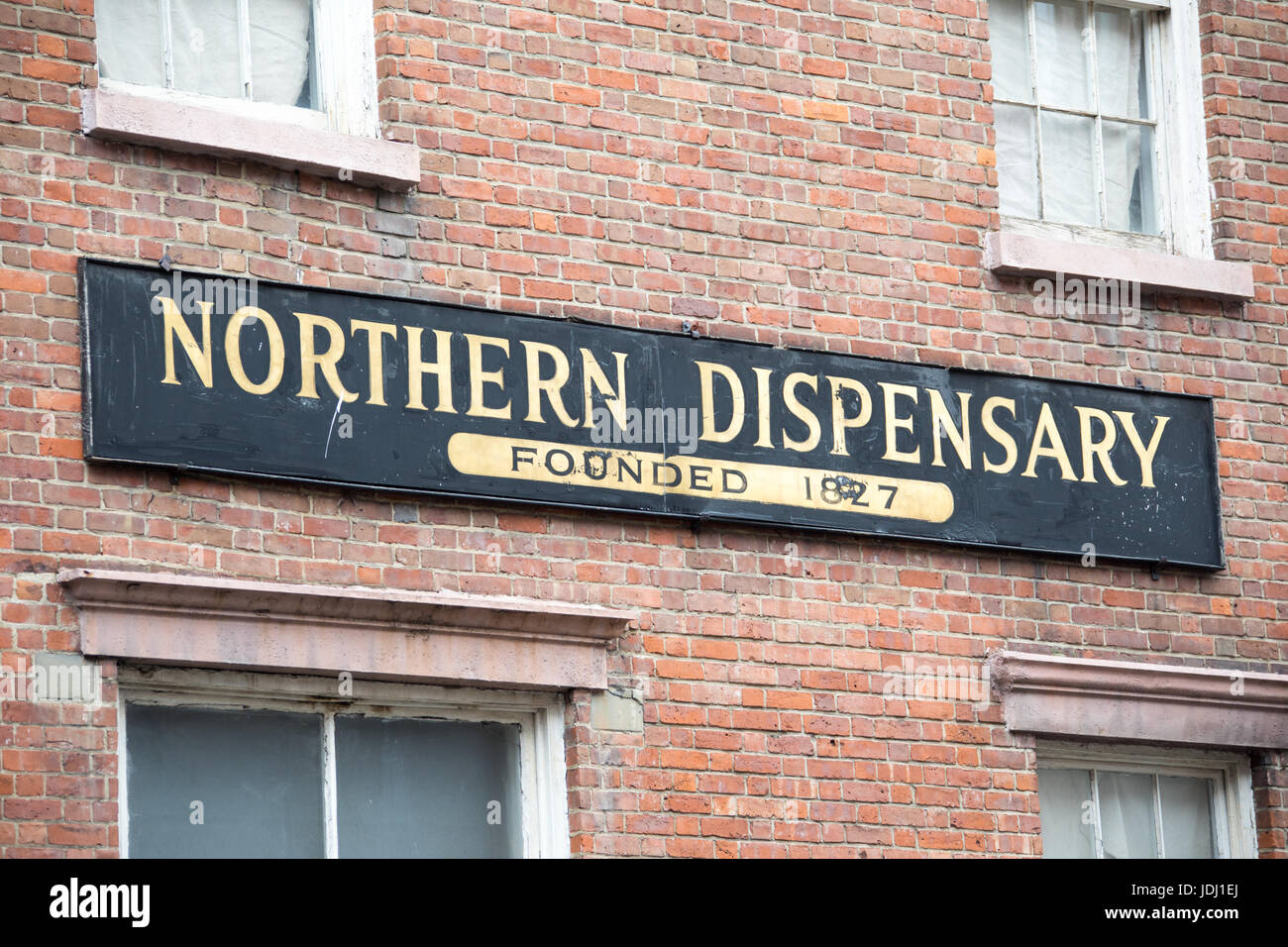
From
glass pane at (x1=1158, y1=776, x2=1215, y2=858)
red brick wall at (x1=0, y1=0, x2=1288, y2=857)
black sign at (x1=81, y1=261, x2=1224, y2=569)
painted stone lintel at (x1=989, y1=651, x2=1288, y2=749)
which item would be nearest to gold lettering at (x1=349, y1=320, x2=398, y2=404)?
black sign at (x1=81, y1=261, x2=1224, y2=569)

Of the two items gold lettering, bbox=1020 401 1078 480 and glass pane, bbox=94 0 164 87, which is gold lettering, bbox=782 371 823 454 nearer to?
gold lettering, bbox=1020 401 1078 480

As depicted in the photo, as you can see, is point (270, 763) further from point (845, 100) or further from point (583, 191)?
point (845, 100)

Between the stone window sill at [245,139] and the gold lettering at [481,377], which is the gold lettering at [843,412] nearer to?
the gold lettering at [481,377]

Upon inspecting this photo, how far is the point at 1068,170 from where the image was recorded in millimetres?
9797

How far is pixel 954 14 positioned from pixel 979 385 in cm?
165

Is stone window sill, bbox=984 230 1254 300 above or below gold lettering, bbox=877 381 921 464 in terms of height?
above

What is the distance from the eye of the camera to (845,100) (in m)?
9.16

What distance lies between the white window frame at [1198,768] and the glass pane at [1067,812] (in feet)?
0.09

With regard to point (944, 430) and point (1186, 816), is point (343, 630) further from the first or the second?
point (1186, 816)

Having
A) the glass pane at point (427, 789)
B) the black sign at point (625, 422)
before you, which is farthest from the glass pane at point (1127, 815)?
the glass pane at point (427, 789)

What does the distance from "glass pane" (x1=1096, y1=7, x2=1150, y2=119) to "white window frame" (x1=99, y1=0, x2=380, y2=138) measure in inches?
136

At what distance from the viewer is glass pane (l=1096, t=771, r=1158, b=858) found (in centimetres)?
902

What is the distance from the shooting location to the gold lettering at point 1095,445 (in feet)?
30.2
